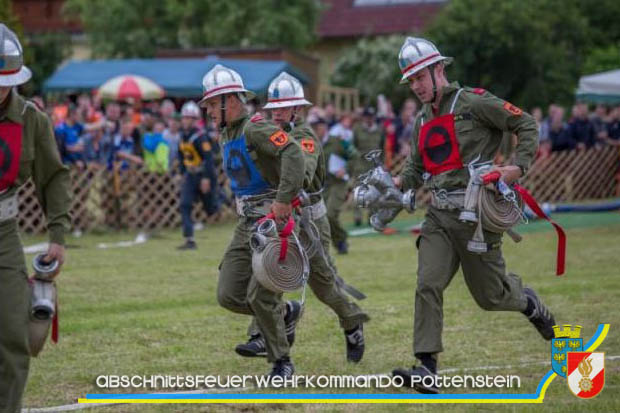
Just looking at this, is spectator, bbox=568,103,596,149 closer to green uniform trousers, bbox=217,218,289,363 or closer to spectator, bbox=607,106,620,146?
spectator, bbox=607,106,620,146

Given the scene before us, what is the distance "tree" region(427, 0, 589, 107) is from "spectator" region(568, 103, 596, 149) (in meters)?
7.90

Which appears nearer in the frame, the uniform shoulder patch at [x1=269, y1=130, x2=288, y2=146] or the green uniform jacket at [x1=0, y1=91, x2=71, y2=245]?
the green uniform jacket at [x1=0, y1=91, x2=71, y2=245]

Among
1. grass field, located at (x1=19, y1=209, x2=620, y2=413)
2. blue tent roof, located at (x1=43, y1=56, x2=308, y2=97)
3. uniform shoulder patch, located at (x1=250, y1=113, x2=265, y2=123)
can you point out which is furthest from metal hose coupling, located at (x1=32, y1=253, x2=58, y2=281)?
blue tent roof, located at (x1=43, y1=56, x2=308, y2=97)

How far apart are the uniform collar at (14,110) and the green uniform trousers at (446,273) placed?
2.77m

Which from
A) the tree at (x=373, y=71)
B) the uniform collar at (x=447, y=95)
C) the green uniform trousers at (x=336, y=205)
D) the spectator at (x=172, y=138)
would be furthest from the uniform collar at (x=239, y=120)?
the tree at (x=373, y=71)

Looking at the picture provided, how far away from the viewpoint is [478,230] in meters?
6.89

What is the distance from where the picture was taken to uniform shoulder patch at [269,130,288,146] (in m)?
7.06

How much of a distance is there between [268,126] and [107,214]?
1333cm

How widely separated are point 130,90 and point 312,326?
16110 millimetres

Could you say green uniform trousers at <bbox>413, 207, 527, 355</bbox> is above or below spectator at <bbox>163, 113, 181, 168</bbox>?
above

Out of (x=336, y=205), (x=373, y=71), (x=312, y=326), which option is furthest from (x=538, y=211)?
(x=373, y=71)

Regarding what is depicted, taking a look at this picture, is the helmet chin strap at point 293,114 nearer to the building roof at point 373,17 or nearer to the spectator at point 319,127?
the spectator at point 319,127

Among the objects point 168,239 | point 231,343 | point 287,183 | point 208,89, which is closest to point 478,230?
point 287,183

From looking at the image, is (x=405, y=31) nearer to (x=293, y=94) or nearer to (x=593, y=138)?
(x=593, y=138)
